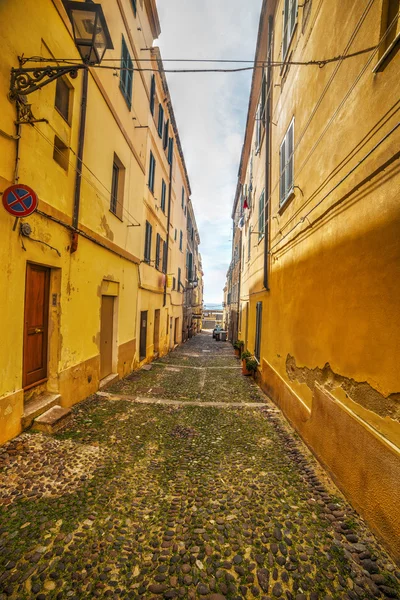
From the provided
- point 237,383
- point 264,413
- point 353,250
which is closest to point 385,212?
point 353,250

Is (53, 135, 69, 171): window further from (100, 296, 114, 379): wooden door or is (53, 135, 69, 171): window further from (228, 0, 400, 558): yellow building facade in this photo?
(228, 0, 400, 558): yellow building facade

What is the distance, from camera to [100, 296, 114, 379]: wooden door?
758 cm

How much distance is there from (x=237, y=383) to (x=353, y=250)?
629cm

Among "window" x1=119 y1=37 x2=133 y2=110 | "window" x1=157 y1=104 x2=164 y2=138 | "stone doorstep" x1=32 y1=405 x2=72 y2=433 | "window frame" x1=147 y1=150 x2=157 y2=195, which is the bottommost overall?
"stone doorstep" x1=32 y1=405 x2=72 y2=433

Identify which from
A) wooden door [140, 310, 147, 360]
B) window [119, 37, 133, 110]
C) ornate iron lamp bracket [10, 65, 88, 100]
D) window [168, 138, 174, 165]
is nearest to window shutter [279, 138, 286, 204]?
ornate iron lamp bracket [10, 65, 88, 100]

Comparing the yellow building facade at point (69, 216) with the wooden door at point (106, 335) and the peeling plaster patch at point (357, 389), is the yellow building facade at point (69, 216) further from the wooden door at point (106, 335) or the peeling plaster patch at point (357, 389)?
the peeling plaster patch at point (357, 389)

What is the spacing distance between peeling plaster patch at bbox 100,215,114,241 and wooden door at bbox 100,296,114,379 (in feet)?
5.47

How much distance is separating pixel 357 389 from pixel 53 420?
4346mm

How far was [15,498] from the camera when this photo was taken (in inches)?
114

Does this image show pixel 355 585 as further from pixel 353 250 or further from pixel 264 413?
pixel 264 413

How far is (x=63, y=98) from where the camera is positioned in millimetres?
5301

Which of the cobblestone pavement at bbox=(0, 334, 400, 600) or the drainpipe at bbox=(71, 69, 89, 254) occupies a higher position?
the drainpipe at bbox=(71, 69, 89, 254)

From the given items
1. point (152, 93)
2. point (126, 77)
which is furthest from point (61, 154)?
point (152, 93)

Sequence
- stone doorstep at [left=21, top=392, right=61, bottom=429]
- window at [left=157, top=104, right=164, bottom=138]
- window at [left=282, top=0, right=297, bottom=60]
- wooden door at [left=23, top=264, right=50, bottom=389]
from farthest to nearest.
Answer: window at [left=157, top=104, right=164, bottom=138]
window at [left=282, top=0, right=297, bottom=60]
wooden door at [left=23, top=264, right=50, bottom=389]
stone doorstep at [left=21, top=392, right=61, bottom=429]
